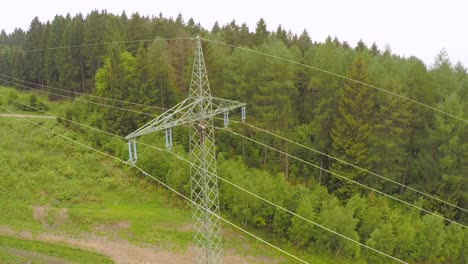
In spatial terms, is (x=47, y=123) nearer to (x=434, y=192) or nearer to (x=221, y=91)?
(x=221, y=91)

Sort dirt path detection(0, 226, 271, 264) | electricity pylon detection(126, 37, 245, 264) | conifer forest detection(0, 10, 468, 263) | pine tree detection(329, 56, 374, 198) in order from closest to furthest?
electricity pylon detection(126, 37, 245, 264), dirt path detection(0, 226, 271, 264), conifer forest detection(0, 10, 468, 263), pine tree detection(329, 56, 374, 198)

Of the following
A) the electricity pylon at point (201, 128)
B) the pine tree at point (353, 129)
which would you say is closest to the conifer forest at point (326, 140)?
the pine tree at point (353, 129)

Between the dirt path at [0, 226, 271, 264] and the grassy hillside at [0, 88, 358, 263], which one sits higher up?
the grassy hillside at [0, 88, 358, 263]

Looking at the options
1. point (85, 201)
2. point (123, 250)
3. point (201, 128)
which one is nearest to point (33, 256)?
point (123, 250)

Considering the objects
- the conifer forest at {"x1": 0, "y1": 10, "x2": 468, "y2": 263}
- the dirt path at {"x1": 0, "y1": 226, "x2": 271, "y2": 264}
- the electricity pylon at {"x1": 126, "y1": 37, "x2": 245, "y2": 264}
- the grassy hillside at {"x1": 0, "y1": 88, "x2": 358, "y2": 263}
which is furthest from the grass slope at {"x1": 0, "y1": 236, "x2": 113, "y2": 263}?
the conifer forest at {"x1": 0, "y1": 10, "x2": 468, "y2": 263}

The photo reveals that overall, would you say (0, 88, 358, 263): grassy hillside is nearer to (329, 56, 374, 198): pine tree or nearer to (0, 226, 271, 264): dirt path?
(0, 226, 271, 264): dirt path

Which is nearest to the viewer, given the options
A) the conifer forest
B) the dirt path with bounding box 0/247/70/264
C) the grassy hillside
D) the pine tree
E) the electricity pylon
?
the electricity pylon

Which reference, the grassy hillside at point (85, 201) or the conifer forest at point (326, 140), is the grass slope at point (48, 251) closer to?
the grassy hillside at point (85, 201)

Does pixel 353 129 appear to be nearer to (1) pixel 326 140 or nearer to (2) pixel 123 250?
(1) pixel 326 140
